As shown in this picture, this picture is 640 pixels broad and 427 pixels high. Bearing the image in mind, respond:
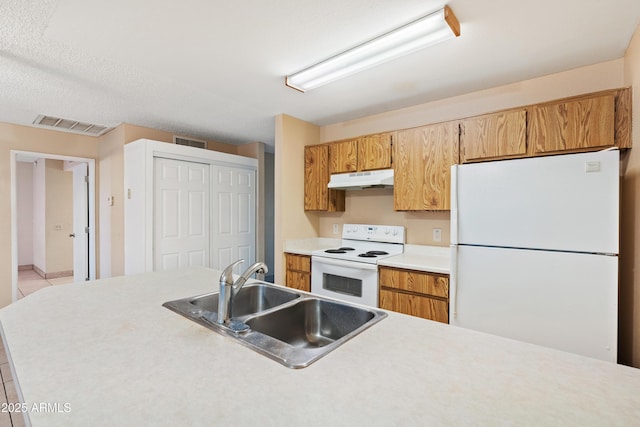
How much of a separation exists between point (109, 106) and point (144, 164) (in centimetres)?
64

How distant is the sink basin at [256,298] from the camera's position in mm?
1565

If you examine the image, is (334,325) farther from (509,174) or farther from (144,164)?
(144,164)

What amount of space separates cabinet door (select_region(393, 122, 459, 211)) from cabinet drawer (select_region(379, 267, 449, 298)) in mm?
624

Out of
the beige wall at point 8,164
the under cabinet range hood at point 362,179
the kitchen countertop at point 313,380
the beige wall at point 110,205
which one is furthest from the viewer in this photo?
the beige wall at point 110,205

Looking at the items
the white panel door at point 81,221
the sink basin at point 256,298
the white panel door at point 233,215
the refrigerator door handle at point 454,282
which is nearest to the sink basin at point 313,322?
the sink basin at point 256,298

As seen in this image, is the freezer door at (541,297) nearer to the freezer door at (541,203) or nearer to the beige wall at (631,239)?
the freezer door at (541,203)

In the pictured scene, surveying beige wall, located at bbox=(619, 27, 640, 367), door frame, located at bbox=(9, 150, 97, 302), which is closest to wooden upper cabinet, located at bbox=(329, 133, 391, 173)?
beige wall, located at bbox=(619, 27, 640, 367)

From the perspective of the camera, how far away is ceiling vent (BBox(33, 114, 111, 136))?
3.43 metres

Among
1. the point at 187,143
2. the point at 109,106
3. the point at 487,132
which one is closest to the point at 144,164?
the point at 109,106

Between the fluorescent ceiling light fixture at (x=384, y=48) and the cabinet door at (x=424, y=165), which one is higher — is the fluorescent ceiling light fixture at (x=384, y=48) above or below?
above

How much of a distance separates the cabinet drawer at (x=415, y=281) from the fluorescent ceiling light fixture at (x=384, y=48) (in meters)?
1.59

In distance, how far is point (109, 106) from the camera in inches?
120

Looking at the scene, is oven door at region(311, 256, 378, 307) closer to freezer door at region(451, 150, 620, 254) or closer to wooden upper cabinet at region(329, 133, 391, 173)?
freezer door at region(451, 150, 620, 254)

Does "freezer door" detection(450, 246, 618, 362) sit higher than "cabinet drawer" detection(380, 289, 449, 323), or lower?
higher
